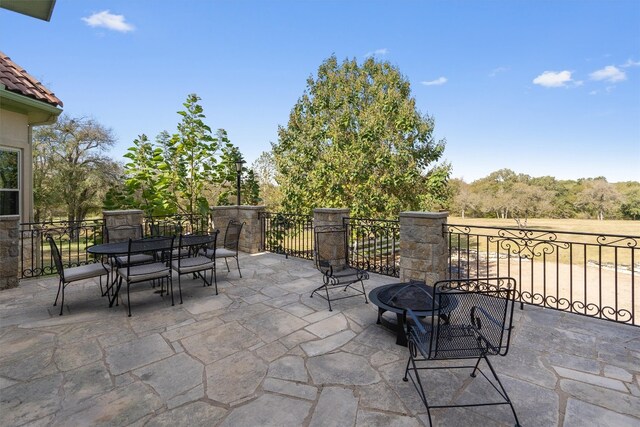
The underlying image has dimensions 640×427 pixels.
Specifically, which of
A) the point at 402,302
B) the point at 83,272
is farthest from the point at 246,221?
the point at 402,302

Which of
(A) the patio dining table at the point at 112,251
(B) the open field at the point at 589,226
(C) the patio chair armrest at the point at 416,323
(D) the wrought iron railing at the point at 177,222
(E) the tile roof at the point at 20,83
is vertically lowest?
(B) the open field at the point at 589,226

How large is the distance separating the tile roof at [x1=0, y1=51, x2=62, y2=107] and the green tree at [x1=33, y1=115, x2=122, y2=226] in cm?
871

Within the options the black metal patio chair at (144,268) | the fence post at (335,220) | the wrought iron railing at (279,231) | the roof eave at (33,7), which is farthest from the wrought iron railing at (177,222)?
the roof eave at (33,7)

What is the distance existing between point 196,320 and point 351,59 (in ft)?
39.4

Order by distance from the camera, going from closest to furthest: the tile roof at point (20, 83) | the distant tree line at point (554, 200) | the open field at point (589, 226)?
the tile roof at point (20, 83) → the open field at point (589, 226) → the distant tree line at point (554, 200)

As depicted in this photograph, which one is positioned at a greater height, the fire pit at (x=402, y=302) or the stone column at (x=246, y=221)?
the stone column at (x=246, y=221)

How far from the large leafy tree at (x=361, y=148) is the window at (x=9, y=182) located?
689 centimetres

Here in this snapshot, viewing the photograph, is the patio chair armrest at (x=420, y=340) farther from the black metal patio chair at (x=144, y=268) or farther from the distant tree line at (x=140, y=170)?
the distant tree line at (x=140, y=170)

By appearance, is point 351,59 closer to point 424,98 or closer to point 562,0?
point 424,98

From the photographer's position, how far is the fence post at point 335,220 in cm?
561

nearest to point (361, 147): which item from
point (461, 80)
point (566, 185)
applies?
point (461, 80)

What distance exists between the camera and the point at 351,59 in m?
12.0

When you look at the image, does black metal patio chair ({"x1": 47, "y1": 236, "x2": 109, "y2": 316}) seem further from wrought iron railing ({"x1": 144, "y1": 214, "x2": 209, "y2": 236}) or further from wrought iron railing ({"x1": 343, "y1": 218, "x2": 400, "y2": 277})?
wrought iron railing ({"x1": 343, "y1": 218, "x2": 400, "y2": 277})

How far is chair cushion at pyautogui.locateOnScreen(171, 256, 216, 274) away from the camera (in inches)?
157
